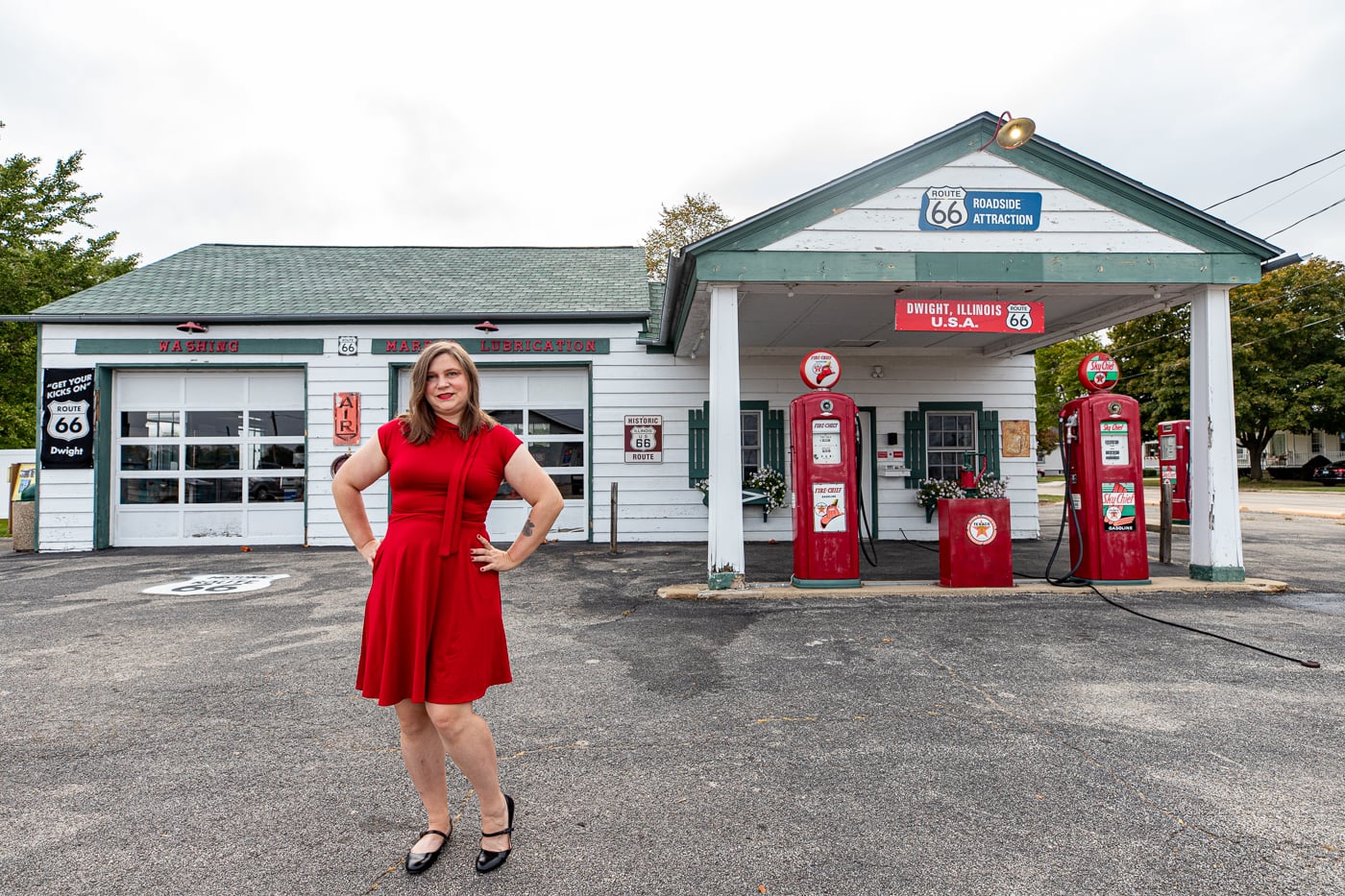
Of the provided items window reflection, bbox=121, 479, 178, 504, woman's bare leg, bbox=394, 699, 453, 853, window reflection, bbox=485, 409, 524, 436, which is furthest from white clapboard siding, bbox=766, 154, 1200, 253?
window reflection, bbox=121, 479, 178, 504

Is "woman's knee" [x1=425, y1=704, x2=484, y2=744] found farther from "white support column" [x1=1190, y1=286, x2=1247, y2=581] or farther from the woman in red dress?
"white support column" [x1=1190, y1=286, x2=1247, y2=581]

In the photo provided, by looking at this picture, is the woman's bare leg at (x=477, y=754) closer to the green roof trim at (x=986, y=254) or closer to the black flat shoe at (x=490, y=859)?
the black flat shoe at (x=490, y=859)

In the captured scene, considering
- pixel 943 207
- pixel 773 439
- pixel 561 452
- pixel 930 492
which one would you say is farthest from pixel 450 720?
pixel 930 492

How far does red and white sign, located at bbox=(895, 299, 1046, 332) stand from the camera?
7457mm

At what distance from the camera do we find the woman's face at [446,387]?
98.1 inches

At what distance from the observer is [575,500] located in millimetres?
11945

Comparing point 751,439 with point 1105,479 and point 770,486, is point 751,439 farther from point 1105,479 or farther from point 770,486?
point 1105,479

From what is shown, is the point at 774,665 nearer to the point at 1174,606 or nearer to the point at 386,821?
the point at 386,821

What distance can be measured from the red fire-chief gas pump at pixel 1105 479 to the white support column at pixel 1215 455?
713 millimetres

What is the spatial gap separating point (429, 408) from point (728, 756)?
6.74 ft

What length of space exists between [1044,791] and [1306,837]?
0.83 meters

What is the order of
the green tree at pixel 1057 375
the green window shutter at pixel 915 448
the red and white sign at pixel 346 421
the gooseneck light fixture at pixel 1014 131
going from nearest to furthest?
the gooseneck light fixture at pixel 1014 131, the red and white sign at pixel 346 421, the green window shutter at pixel 915 448, the green tree at pixel 1057 375

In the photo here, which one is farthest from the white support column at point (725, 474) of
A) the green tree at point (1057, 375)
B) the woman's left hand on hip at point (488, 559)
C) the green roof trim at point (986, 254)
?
the green tree at point (1057, 375)

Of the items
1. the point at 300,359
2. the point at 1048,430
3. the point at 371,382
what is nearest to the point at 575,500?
the point at 371,382
